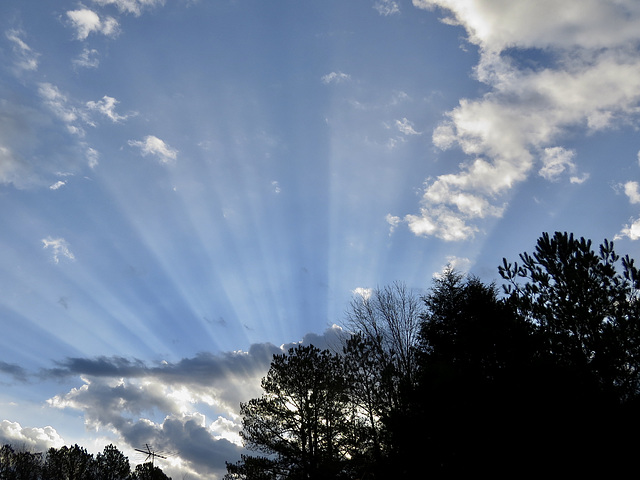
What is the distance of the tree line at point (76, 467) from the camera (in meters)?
49.8

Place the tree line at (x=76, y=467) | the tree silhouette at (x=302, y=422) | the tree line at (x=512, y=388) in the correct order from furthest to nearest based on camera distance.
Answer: the tree line at (x=76, y=467) < the tree silhouette at (x=302, y=422) < the tree line at (x=512, y=388)

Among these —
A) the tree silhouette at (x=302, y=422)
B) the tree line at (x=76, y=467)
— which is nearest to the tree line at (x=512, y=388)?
the tree silhouette at (x=302, y=422)

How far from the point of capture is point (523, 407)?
1230 cm

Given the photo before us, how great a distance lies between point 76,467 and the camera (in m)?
51.0

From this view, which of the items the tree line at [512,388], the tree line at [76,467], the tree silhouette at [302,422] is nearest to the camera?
the tree line at [512,388]

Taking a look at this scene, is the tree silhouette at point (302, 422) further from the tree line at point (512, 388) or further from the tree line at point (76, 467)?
the tree line at point (76, 467)


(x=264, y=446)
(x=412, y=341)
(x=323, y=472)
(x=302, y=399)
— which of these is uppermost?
(x=412, y=341)

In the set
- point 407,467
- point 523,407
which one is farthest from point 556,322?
point 407,467

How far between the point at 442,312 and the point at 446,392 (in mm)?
5389

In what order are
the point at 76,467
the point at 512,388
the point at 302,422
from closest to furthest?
the point at 512,388
the point at 302,422
the point at 76,467

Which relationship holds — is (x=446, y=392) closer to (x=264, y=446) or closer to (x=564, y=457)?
(x=564, y=457)

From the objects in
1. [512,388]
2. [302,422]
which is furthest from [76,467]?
[512,388]

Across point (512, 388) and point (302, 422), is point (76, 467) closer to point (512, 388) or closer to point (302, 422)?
point (302, 422)

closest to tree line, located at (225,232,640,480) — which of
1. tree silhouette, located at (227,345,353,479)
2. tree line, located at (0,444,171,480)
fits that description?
tree silhouette, located at (227,345,353,479)
